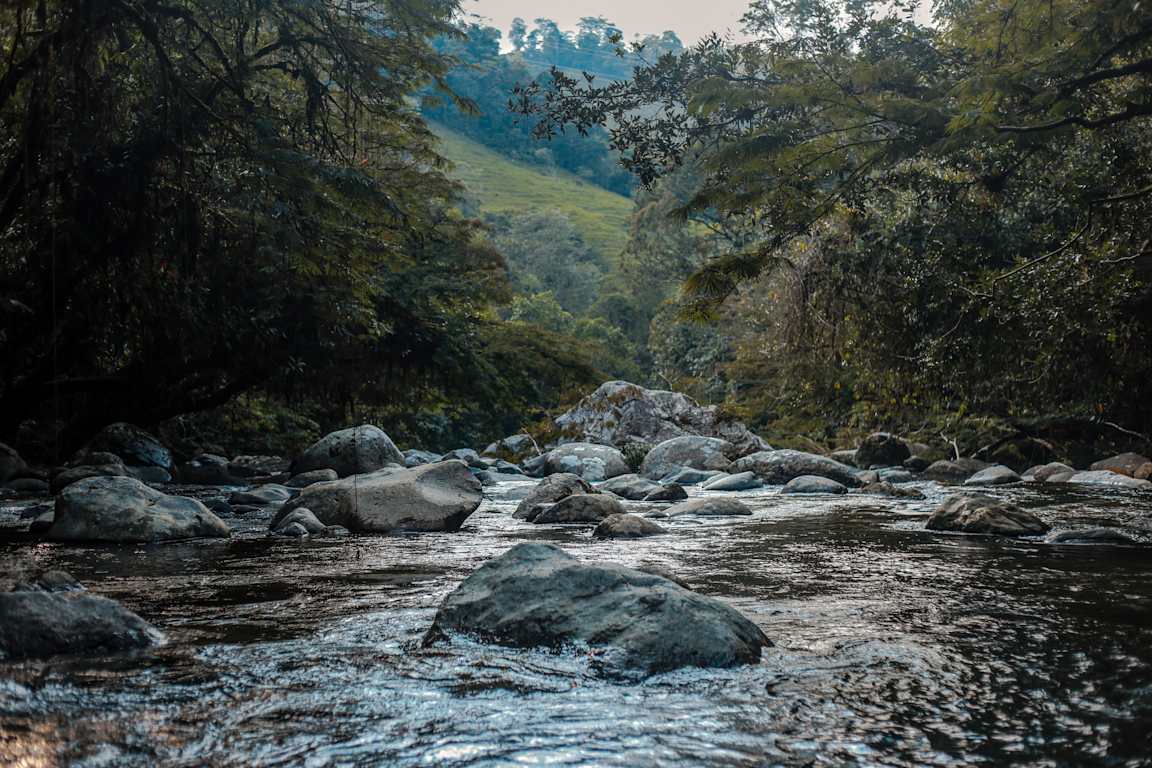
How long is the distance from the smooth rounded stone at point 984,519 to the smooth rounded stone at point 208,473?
1105 centimetres

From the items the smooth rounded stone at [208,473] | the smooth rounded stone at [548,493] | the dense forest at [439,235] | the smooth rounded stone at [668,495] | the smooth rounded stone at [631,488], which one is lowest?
the smooth rounded stone at [208,473]

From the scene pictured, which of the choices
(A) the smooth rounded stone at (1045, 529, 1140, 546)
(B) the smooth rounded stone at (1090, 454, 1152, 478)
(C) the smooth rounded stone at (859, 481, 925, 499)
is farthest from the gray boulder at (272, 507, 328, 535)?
(B) the smooth rounded stone at (1090, 454, 1152, 478)

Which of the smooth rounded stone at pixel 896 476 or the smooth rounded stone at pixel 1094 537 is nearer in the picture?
the smooth rounded stone at pixel 1094 537

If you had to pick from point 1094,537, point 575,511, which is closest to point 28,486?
point 575,511

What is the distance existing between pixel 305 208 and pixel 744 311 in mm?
20698

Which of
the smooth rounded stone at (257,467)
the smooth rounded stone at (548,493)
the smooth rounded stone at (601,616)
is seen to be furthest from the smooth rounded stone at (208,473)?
the smooth rounded stone at (601,616)

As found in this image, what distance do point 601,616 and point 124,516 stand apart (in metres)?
5.19

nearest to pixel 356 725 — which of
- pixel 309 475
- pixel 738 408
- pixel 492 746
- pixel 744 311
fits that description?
pixel 492 746

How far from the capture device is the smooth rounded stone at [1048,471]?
15.0 metres

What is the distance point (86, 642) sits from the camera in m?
3.81

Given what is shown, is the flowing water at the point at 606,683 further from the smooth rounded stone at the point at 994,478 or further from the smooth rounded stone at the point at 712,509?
the smooth rounded stone at the point at 994,478

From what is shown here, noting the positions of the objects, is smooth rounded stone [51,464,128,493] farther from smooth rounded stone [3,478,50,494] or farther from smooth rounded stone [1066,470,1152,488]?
smooth rounded stone [1066,470,1152,488]

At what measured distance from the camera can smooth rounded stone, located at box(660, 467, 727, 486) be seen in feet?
54.1

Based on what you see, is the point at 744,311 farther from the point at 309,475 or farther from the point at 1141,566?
the point at 1141,566
